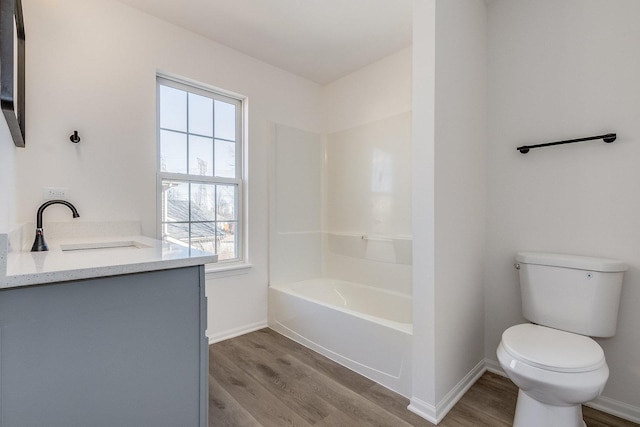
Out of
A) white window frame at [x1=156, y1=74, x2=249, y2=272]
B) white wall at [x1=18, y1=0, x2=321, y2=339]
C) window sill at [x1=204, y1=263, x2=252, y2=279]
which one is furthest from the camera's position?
window sill at [x1=204, y1=263, x2=252, y2=279]

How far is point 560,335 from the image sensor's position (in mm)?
1465

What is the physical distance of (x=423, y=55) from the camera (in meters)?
1.57

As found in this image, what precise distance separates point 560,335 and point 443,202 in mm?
840

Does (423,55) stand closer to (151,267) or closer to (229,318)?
(151,267)

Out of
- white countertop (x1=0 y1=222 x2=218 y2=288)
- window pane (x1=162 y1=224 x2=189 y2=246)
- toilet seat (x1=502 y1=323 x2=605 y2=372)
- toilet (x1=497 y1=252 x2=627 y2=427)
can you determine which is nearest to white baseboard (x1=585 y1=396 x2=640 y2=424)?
toilet (x1=497 y1=252 x2=627 y2=427)

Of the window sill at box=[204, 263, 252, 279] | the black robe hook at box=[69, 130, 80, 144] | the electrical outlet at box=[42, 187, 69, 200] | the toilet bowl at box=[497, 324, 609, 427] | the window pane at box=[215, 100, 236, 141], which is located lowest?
the toilet bowl at box=[497, 324, 609, 427]

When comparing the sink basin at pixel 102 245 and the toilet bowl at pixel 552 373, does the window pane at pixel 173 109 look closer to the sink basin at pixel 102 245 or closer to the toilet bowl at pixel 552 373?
the sink basin at pixel 102 245

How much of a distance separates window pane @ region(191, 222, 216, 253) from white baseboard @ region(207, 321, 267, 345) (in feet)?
2.30

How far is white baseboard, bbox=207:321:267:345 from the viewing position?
2.47 metres

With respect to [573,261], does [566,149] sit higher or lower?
higher

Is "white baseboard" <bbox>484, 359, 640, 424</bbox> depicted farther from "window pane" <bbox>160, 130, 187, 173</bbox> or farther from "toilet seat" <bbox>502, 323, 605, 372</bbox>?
"window pane" <bbox>160, 130, 187, 173</bbox>

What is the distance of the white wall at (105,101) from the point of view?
1736 mm

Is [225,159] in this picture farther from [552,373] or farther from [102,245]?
[552,373]

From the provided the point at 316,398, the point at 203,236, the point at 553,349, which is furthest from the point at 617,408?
the point at 203,236
